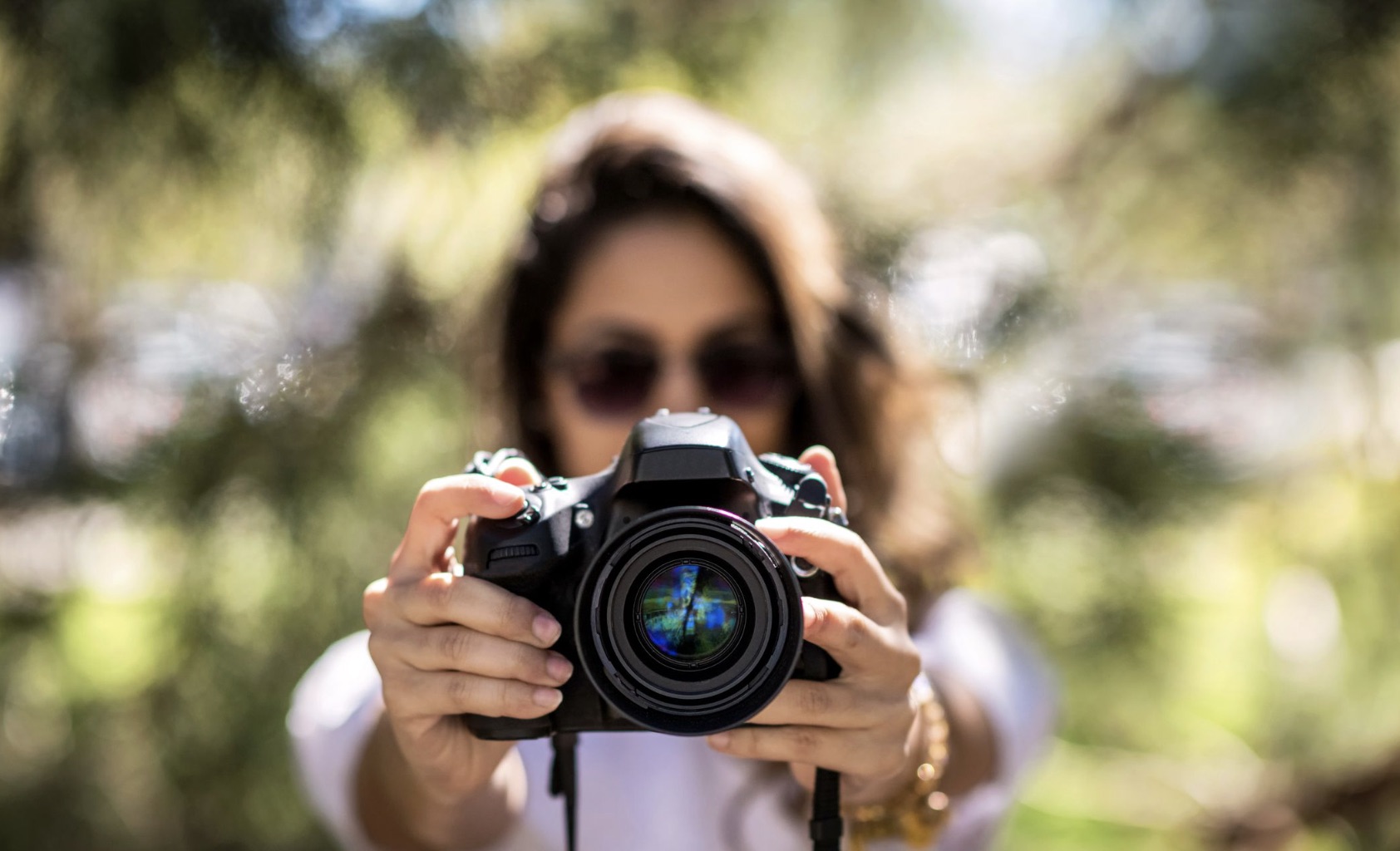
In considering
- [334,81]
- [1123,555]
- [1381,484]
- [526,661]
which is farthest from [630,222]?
[1381,484]

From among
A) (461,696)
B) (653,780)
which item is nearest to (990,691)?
(653,780)

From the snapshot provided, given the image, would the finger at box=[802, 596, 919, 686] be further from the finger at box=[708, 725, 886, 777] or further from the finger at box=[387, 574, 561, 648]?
the finger at box=[387, 574, 561, 648]

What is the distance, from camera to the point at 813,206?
1.18m

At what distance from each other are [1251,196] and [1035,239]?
0.99 ft

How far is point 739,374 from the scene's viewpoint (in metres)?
0.92

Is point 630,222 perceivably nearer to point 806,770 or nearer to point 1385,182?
point 806,770

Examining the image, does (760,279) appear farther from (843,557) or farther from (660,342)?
(843,557)

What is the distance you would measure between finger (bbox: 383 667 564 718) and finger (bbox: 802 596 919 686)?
0.17 meters

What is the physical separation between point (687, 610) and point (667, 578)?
0.08 feet

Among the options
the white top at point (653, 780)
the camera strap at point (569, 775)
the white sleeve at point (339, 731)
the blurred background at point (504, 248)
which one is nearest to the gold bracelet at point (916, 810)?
the white top at point (653, 780)

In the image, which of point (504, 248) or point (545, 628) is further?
point (504, 248)

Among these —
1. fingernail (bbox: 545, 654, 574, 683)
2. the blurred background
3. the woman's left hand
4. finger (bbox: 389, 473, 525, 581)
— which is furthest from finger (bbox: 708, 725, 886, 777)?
the blurred background

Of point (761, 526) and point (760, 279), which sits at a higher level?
point (760, 279)

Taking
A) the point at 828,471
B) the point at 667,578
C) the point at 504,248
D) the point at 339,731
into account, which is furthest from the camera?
the point at 504,248
